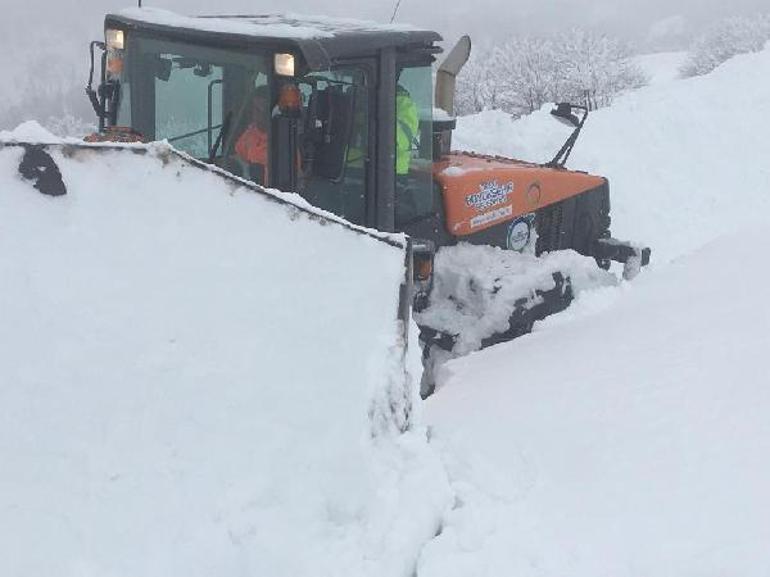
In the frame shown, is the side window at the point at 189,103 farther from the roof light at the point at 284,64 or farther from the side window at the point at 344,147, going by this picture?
the side window at the point at 344,147

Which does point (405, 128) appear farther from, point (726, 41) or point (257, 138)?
point (726, 41)

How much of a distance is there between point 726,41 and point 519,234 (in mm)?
41886

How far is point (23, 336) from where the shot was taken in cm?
252

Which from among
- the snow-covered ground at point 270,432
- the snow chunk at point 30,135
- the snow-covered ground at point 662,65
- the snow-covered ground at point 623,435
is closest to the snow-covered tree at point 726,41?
the snow-covered ground at point 662,65

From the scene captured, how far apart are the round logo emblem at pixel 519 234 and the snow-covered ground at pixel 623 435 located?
53 centimetres

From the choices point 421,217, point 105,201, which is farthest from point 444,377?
point 105,201

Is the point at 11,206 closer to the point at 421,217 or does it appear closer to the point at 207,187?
the point at 207,187

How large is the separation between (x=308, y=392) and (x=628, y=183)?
904cm

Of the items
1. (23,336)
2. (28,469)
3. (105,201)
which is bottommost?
(28,469)

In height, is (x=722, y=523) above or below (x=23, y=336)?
below

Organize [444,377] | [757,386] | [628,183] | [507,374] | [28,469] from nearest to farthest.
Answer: [28,469], [757,386], [507,374], [444,377], [628,183]

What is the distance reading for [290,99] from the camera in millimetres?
4168

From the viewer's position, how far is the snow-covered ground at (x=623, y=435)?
270 cm

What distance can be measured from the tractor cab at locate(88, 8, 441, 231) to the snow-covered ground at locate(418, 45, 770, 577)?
1.20 meters
